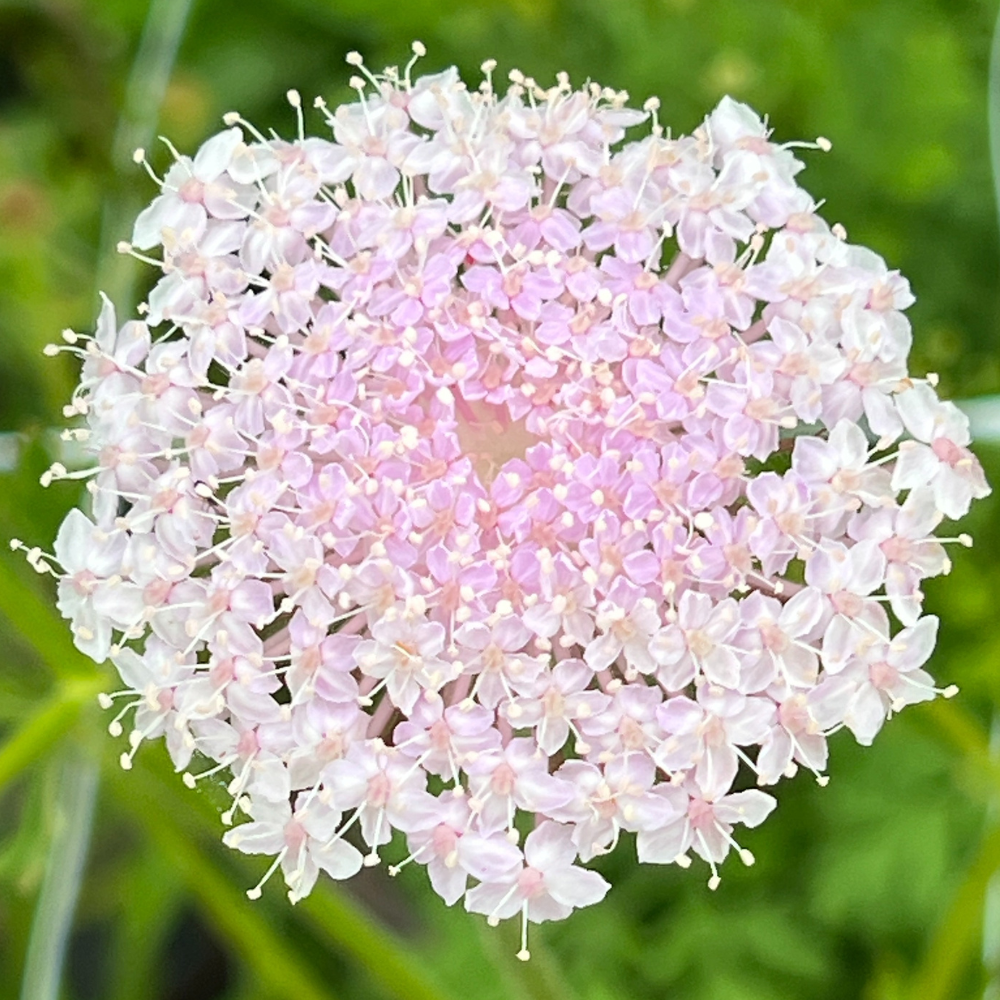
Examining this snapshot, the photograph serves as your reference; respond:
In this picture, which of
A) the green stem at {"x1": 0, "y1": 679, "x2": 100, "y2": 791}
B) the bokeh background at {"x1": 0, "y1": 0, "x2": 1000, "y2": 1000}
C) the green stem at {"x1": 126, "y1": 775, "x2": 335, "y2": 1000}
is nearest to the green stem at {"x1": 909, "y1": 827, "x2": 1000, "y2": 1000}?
the bokeh background at {"x1": 0, "y1": 0, "x2": 1000, "y2": 1000}

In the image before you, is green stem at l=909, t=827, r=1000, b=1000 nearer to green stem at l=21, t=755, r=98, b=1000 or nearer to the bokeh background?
the bokeh background

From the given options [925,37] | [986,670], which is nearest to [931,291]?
[925,37]

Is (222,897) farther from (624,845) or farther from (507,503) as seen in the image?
(507,503)

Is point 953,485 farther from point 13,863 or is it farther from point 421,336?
point 13,863

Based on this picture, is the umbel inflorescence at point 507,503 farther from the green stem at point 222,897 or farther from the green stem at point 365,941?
the green stem at point 222,897

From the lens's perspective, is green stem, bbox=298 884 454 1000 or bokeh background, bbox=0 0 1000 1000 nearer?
green stem, bbox=298 884 454 1000

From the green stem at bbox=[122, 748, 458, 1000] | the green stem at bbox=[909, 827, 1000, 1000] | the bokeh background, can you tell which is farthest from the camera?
the bokeh background

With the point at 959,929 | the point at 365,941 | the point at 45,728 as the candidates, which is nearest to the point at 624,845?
the point at 959,929
